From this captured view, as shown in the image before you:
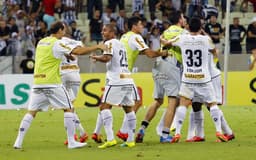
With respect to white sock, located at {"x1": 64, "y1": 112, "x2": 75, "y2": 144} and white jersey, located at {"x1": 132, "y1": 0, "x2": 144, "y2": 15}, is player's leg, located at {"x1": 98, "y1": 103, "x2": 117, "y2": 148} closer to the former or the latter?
white sock, located at {"x1": 64, "y1": 112, "x2": 75, "y2": 144}

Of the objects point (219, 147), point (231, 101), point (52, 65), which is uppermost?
point (52, 65)

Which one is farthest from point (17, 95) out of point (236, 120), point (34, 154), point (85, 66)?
point (34, 154)

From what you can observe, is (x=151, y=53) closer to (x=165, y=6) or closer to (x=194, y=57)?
(x=194, y=57)

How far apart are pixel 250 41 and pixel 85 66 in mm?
6246

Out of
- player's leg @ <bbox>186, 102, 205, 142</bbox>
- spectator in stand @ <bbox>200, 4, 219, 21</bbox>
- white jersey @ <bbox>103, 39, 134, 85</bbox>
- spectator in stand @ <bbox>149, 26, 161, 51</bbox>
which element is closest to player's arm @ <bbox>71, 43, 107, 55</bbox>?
white jersey @ <bbox>103, 39, 134, 85</bbox>

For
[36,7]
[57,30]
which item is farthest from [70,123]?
[36,7]

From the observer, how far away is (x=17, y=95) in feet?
97.7

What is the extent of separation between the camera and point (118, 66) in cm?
1820

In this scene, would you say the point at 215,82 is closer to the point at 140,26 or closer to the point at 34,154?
the point at 140,26

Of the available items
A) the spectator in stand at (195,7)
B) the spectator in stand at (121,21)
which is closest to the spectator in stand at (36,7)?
the spectator in stand at (121,21)

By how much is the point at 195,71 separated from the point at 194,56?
0.93 ft

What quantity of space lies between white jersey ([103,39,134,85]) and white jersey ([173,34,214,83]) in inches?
42.0

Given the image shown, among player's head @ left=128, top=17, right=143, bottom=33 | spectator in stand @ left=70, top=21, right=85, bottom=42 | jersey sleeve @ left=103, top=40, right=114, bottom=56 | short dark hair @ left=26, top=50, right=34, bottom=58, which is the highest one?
player's head @ left=128, top=17, right=143, bottom=33

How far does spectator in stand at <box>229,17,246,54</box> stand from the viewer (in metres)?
34.8
